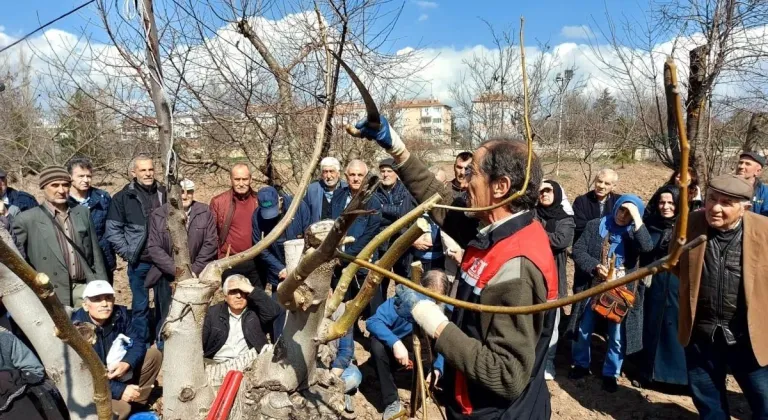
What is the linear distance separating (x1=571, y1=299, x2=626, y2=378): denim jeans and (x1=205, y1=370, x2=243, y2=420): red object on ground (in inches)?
135

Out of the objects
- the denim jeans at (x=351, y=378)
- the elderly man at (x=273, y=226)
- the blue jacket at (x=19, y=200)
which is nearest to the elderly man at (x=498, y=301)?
the denim jeans at (x=351, y=378)

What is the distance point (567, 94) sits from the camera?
1071 centimetres

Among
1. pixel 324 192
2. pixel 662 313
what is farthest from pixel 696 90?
pixel 324 192

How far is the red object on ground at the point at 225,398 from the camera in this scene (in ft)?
5.23

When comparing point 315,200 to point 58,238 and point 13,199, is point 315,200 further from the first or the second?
point 13,199

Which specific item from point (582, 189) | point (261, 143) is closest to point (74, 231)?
point (261, 143)

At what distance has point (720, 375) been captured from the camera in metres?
3.05

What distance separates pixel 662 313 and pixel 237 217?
12.3ft

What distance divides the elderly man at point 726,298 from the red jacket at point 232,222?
11.5ft

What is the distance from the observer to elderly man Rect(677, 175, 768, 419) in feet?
9.25

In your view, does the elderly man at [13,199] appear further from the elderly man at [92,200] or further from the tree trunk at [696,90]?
the tree trunk at [696,90]

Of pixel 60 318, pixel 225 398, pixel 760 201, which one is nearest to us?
pixel 60 318

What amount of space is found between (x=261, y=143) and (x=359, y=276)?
2183 mm

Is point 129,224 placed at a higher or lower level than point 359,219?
higher
